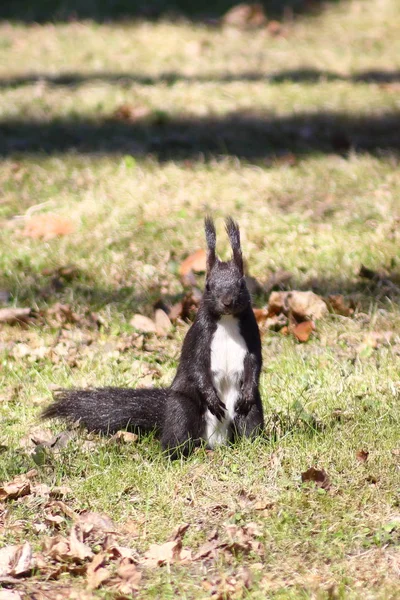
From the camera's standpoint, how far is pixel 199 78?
8859 millimetres

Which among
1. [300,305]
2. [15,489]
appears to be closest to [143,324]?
[300,305]

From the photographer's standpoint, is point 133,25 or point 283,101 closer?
point 283,101

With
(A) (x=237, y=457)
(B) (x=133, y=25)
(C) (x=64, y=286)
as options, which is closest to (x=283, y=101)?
(B) (x=133, y=25)

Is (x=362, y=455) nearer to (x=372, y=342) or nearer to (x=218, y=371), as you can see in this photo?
(x=218, y=371)

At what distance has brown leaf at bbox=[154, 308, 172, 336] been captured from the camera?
4875mm

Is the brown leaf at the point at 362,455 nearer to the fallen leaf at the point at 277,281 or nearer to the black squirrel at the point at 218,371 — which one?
the black squirrel at the point at 218,371

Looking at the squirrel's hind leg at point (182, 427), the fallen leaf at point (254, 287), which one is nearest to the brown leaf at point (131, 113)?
the fallen leaf at point (254, 287)

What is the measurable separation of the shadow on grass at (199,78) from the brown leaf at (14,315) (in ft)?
13.6

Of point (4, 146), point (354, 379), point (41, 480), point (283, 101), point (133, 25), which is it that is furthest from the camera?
point (133, 25)

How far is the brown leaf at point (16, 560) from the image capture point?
290 cm

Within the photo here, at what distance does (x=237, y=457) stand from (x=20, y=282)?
2289mm

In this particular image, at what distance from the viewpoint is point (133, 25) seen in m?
10.5

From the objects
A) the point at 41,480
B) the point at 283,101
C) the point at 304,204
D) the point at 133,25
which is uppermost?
the point at 133,25

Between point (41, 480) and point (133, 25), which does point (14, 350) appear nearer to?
point (41, 480)
